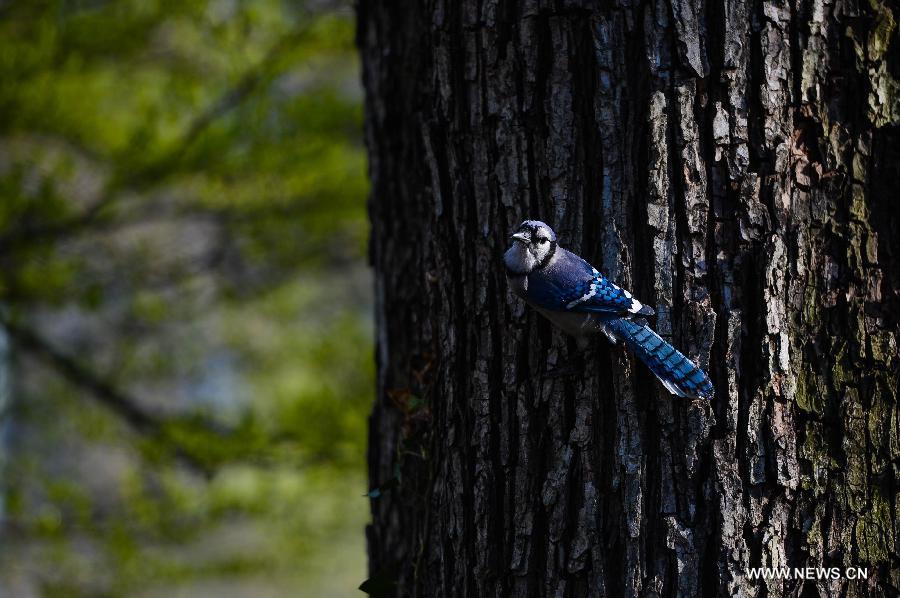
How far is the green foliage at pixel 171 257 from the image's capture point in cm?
441

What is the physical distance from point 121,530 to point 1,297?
1402 millimetres

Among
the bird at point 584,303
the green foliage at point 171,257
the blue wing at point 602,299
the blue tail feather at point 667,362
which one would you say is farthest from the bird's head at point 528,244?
the green foliage at point 171,257

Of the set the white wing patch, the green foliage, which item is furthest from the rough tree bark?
the green foliage

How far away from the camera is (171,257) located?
5.62 metres

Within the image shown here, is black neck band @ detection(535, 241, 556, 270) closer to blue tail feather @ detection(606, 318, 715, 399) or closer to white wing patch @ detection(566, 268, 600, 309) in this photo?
white wing patch @ detection(566, 268, 600, 309)

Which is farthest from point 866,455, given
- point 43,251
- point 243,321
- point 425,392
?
point 243,321

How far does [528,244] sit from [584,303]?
0.61 ft

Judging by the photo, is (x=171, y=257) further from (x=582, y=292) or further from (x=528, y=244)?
(x=582, y=292)

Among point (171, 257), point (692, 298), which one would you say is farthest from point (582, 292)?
point (171, 257)

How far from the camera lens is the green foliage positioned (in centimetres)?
441

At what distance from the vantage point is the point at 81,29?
445 centimetres

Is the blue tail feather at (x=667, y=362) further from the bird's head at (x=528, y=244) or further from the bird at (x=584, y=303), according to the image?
the bird's head at (x=528, y=244)

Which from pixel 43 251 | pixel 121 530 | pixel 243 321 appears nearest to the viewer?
pixel 43 251

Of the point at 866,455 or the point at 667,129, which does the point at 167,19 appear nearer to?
the point at 667,129
